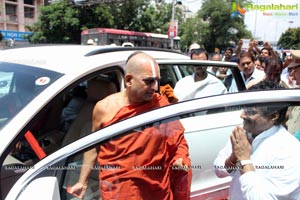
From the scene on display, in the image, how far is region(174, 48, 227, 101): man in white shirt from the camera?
3.29m

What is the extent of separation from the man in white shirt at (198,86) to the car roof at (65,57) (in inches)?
28.1

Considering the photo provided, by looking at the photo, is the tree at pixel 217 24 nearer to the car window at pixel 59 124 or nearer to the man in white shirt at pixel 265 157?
the car window at pixel 59 124

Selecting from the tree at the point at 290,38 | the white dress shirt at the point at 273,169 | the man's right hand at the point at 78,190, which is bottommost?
the man's right hand at the point at 78,190

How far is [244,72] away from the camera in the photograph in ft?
13.5

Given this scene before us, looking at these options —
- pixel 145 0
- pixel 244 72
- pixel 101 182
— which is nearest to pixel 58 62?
pixel 101 182

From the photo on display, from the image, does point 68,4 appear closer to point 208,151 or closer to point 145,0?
point 145,0

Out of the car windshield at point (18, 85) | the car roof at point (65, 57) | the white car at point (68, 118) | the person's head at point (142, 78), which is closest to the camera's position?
the white car at point (68, 118)

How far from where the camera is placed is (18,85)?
218cm

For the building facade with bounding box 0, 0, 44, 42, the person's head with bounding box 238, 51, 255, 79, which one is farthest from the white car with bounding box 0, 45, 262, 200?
the building facade with bounding box 0, 0, 44, 42

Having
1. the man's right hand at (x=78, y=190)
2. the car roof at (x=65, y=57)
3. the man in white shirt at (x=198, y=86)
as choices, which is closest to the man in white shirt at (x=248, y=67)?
the man in white shirt at (x=198, y=86)

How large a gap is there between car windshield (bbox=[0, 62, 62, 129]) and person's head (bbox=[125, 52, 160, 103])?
1.89ft

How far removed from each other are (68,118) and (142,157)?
4.52 ft

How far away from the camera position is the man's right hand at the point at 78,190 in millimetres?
1441

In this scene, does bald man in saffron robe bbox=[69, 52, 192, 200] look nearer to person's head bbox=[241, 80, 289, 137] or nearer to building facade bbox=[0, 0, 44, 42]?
person's head bbox=[241, 80, 289, 137]
